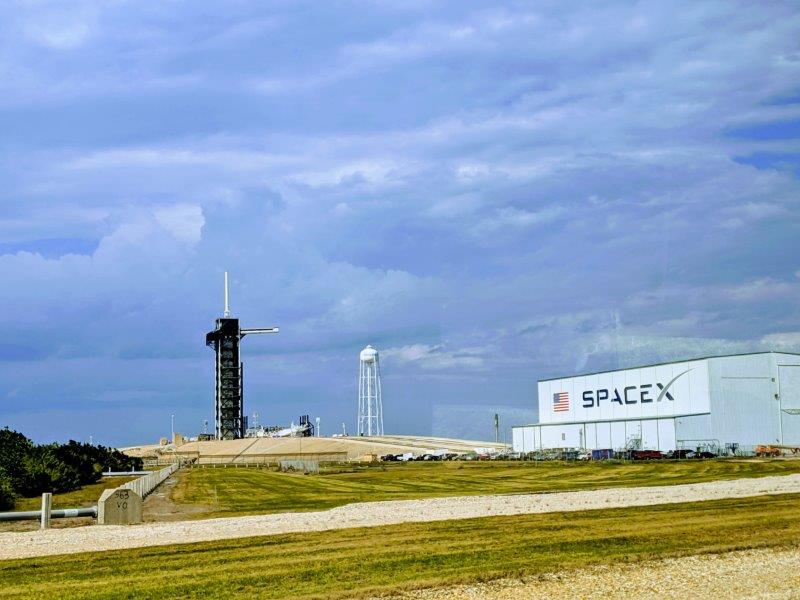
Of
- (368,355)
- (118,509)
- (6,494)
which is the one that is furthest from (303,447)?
(118,509)

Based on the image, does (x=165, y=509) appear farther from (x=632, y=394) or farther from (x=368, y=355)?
(x=368, y=355)

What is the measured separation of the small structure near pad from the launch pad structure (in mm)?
144712

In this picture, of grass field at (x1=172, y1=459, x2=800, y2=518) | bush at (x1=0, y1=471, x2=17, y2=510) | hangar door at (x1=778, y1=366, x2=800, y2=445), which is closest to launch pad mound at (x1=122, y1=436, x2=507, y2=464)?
hangar door at (x1=778, y1=366, x2=800, y2=445)

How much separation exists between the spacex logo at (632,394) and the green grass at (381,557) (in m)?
76.1

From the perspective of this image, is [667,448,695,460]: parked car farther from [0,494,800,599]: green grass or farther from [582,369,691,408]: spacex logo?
[0,494,800,599]: green grass

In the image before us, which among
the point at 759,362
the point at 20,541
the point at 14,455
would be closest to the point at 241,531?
the point at 20,541

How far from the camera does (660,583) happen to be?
17.0 metres

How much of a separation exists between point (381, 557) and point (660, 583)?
654cm

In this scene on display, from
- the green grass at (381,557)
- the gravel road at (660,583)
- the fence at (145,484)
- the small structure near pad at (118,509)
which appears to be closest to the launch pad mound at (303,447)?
the fence at (145,484)

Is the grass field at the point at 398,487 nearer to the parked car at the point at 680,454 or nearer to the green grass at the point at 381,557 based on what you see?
the green grass at the point at 381,557

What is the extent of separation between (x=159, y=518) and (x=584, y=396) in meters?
91.2

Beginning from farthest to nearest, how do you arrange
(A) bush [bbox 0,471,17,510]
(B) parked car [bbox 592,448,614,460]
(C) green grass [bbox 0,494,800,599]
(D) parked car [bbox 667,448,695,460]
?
(B) parked car [bbox 592,448,614,460] → (D) parked car [bbox 667,448,695,460] → (A) bush [bbox 0,471,17,510] → (C) green grass [bbox 0,494,800,599]

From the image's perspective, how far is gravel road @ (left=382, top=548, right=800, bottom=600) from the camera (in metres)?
16.1

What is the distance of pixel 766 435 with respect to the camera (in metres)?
94.9
